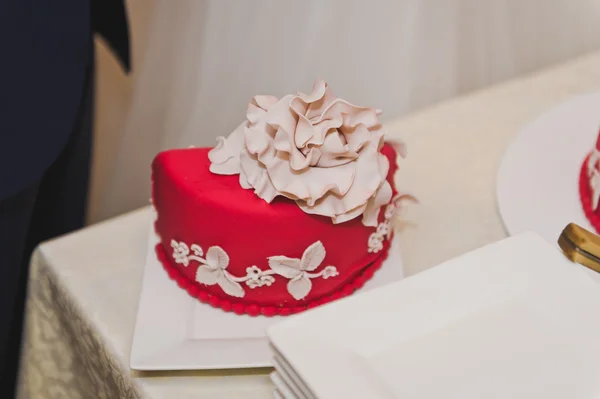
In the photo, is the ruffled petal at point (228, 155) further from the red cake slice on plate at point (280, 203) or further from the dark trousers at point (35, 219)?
the dark trousers at point (35, 219)

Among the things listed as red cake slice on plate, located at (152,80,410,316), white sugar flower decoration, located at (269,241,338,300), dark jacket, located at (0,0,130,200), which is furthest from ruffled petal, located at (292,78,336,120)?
dark jacket, located at (0,0,130,200)

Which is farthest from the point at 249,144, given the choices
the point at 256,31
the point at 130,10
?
the point at 130,10

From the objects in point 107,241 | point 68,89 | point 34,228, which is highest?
point 68,89

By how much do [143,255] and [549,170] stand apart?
18.9 inches

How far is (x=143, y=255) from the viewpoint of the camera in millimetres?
711

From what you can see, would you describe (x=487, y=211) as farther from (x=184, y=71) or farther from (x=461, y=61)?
(x=184, y=71)

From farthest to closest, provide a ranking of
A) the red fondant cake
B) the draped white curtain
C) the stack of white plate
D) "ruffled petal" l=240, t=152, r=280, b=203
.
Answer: the draped white curtain → the red fondant cake → "ruffled petal" l=240, t=152, r=280, b=203 → the stack of white plate

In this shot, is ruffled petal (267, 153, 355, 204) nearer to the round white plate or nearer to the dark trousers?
the round white plate

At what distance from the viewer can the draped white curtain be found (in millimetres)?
979

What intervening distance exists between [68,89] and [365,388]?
571 millimetres

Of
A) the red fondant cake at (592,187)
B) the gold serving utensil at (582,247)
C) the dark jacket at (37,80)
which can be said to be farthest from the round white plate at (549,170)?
the dark jacket at (37,80)

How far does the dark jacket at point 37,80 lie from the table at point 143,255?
12 cm

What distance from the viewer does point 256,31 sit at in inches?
41.5

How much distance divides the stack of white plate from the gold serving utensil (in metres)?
0.01
